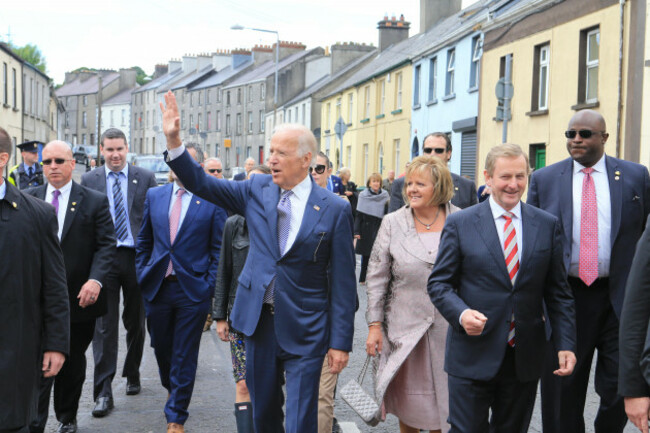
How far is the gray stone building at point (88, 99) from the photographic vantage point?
10906cm

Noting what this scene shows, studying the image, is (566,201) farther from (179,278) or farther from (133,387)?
(133,387)

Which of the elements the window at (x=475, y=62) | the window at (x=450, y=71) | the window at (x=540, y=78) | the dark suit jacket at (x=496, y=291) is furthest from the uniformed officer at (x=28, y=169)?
the window at (x=450, y=71)

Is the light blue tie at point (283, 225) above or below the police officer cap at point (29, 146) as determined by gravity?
below

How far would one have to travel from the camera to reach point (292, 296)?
15.3 feet

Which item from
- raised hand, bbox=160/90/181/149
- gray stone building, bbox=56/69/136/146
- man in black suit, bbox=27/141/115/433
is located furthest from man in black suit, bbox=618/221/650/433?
gray stone building, bbox=56/69/136/146

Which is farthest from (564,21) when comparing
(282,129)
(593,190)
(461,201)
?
(282,129)

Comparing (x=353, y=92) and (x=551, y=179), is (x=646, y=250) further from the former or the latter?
(x=353, y=92)

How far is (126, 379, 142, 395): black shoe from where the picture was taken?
7.66 metres

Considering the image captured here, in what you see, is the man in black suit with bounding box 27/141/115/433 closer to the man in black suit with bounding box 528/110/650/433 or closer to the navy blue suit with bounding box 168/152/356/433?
the navy blue suit with bounding box 168/152/356/433

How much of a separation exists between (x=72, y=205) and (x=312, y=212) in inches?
93.2

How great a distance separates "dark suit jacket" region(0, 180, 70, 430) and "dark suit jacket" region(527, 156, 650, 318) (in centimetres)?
305

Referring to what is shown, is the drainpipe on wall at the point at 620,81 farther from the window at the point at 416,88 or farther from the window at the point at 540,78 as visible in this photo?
the window at the point at 416,88

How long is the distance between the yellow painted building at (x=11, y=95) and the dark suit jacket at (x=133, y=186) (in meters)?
31.3

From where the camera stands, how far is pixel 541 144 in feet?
72.4
